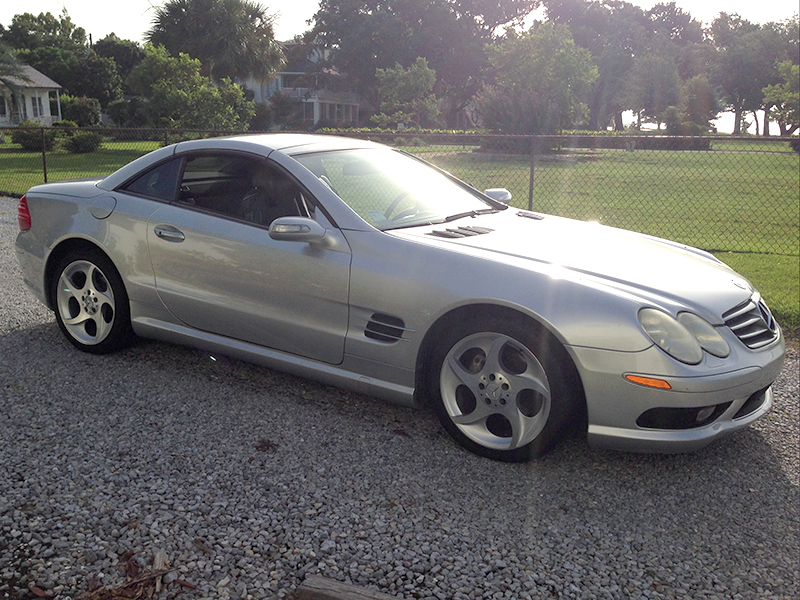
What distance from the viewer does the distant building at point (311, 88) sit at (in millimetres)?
66312

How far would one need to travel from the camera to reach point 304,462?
3477 millimetres

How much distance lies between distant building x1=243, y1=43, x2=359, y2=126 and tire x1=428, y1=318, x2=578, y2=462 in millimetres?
62119

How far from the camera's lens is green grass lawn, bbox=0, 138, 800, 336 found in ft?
30.9

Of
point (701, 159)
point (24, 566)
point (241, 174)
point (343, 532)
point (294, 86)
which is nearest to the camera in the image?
point (24, 566)

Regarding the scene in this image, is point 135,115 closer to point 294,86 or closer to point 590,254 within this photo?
point 294,86

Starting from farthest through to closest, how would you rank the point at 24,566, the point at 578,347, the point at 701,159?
the point at 701,159
the point at 578,347
the point at 24,566

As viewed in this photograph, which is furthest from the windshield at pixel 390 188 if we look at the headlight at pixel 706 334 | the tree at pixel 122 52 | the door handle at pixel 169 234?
the tree at pixel 122 52

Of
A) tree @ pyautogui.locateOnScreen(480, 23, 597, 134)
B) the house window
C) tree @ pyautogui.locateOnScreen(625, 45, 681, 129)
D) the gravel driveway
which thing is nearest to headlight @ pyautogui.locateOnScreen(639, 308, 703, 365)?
the gravel driveway

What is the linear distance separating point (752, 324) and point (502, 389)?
50.2 inches

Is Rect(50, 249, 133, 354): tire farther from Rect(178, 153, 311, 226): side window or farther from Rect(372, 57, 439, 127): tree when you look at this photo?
Rect(372, 57, 439, 127): tree

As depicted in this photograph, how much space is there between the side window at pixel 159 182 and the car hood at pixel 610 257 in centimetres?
162

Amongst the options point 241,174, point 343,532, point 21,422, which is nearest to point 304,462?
point 343,532

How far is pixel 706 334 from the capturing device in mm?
3236

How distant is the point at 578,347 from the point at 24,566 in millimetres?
2357
